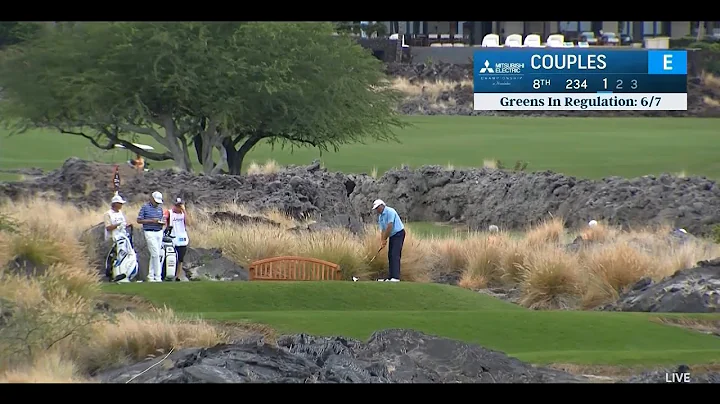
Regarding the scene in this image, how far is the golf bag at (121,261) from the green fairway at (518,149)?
34.2 meters

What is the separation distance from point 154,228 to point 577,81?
8.32 meters

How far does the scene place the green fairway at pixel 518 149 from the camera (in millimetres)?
65562

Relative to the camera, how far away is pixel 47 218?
109 feet

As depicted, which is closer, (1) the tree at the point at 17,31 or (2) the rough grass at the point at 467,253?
(2) the rough grass at the point at 467,253

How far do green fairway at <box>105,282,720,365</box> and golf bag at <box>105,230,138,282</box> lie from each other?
3.61ft

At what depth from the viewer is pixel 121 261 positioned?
26719 mm

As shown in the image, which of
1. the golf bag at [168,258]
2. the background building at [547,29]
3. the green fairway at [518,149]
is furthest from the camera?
the background building at [547,29]

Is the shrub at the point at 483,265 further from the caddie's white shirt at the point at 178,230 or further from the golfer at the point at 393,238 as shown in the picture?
the caddie's white shirt at the point at 178,230

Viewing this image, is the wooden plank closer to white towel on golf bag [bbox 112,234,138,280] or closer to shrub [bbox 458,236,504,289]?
shrub [bbox 458,236,504,289]

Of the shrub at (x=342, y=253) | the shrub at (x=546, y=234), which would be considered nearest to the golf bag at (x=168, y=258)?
the shrub at (x=342, y=253)

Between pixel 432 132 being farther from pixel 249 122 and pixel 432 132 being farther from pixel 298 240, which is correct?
pixel 298 240
